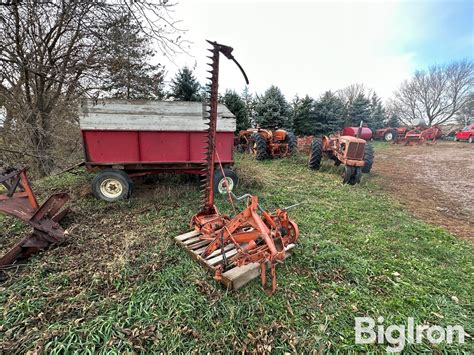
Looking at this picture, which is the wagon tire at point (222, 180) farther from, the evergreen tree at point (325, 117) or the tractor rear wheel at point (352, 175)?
the evergreen tree at point (325, 117)

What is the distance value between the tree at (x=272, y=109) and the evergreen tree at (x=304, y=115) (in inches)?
61.5

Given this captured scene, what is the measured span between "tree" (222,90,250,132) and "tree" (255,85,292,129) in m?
0.86

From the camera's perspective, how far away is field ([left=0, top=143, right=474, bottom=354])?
1.95 meters

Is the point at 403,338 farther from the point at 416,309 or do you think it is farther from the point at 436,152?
the point at 436,152

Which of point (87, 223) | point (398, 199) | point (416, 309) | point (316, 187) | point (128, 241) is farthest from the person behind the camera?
point (316, 187)

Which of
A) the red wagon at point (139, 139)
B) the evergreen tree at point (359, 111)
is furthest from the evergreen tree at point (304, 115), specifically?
the red wagon at point (139, 139)

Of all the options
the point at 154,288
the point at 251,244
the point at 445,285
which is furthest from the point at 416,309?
the point at 154,288

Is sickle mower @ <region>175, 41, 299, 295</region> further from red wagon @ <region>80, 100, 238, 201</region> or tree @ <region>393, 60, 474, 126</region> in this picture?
tree @ <region>393, 60, 474, 126</region>

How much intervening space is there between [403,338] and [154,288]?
8.03 ft

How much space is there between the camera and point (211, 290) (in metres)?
2.42

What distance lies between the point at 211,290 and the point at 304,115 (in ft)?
48.2

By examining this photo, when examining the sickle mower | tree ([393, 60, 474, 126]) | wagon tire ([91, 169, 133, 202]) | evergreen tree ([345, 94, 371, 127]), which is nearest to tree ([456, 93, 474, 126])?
tree ([393, 60, 474, 126])

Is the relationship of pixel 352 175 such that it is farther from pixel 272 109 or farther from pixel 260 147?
pixel 272 109

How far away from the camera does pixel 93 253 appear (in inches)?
120
